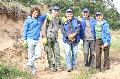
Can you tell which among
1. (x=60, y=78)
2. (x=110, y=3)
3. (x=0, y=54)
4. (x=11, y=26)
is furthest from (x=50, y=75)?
(x=110, y=3)

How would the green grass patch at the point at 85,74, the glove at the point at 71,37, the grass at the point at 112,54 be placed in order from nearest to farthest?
the green grass patch at the point at 85,74 < the grass at the point at 112,54 < the glove at the point at 71,37

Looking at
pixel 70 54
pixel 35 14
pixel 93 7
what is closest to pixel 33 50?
pixel 35 14

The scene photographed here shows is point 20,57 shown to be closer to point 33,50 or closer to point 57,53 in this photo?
point 57,53

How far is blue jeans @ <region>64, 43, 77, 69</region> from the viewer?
11.8 meters

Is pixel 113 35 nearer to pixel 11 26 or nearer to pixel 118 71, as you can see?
pixel 11 26

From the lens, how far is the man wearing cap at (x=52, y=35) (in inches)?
462

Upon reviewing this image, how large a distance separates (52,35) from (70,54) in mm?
798

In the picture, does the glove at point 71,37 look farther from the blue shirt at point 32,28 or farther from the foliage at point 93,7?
the foliage at point 93,7

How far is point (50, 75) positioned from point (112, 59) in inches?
154

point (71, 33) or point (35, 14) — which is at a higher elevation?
point (35, 14)

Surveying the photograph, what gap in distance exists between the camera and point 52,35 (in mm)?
11789

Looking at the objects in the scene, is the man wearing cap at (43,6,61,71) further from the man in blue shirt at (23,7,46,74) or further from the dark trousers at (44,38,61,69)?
the man in blue shirt at (23,7,46,74)

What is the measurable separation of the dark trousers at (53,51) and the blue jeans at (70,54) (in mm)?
291

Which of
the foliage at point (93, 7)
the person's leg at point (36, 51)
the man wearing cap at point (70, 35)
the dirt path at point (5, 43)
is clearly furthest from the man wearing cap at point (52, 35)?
the foliage at point (93, 7)
